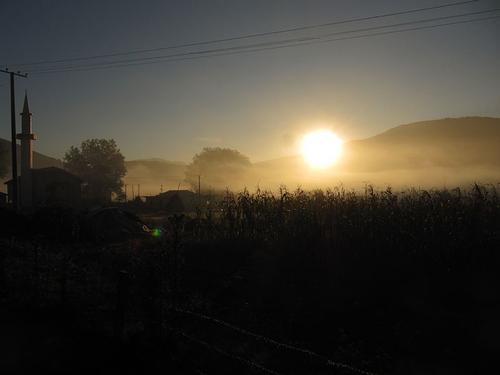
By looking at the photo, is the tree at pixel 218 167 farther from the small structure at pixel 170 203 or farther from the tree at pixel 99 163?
the small structure at pixel 170 203

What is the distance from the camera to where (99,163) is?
270 feet

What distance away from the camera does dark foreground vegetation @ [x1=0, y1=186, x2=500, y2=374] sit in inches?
252

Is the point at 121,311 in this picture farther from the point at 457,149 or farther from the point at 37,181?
the point at 457,149

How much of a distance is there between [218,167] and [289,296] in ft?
362

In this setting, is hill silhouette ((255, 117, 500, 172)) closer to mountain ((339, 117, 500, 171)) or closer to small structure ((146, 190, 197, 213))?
mountain ((339, 117, 500, 171))

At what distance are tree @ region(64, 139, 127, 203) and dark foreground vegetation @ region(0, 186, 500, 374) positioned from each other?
65.1 metres

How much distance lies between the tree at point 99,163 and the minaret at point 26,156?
22.9 meters

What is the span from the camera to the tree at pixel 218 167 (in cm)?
11438

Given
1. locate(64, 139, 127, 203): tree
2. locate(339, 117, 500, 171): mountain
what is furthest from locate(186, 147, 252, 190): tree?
locate(339, 117, 500, 171): mountain

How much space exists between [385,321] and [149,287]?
424cm

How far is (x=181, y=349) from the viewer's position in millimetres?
6566

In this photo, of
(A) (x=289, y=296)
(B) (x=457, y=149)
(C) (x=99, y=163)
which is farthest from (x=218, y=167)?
(A) (x=289, y=296)

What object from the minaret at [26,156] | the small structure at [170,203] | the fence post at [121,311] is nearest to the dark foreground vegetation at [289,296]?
the fence post at [121,311]

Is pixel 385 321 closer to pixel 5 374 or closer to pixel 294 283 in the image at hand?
pixel 294 283
